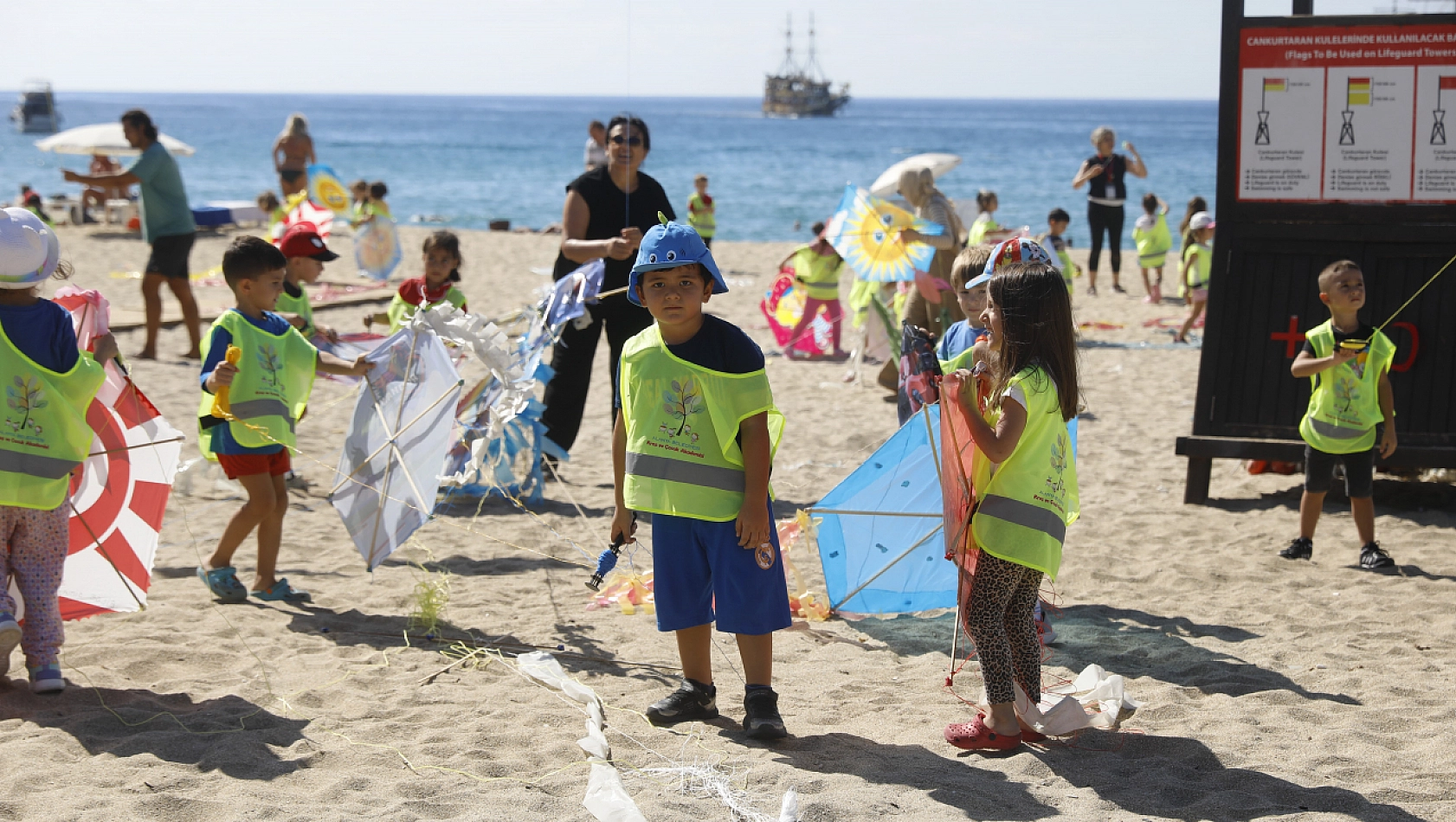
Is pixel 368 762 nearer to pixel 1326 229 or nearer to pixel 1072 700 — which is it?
pixel 1072 700

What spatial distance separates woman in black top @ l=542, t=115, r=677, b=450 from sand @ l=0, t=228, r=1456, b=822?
34.6 inches

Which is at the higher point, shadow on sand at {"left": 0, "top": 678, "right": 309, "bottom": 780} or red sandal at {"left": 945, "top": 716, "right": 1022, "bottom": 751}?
red sandal at {"left": 945, "top": 716, "right": 1022, "bottom": 751}

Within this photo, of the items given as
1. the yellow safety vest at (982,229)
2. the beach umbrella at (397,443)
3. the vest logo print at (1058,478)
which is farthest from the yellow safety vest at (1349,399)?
the yellow safety vest at (982,229)

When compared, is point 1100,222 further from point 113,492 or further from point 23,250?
point 23,250

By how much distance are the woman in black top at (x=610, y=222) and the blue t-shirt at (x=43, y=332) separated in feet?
7.93

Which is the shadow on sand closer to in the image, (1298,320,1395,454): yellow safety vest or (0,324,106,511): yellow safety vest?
(0,324,106,511): yellow safety vest

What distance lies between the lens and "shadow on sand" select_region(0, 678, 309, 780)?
3.48 metres

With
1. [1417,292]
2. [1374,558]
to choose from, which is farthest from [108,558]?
[1417,292]

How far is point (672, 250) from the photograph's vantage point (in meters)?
3.47

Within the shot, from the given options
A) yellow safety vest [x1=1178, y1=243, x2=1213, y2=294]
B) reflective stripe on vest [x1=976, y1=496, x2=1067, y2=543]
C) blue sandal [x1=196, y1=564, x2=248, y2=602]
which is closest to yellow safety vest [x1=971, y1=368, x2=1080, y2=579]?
reflective stripe on vest [x1=976, y1=496, x2=1067, y2=543]

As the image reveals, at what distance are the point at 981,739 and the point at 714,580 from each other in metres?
0.88

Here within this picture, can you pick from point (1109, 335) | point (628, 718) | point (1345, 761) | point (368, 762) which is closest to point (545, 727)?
point (628, 718)

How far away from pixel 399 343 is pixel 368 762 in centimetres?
203

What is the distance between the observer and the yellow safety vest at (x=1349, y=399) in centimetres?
538
